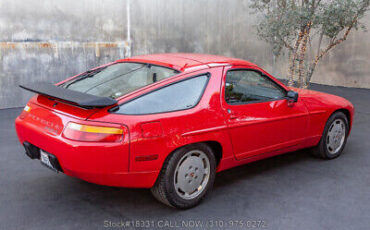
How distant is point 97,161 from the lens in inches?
121

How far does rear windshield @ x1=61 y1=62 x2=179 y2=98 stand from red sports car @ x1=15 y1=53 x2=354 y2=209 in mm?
12

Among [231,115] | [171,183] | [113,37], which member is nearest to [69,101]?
[171,183]

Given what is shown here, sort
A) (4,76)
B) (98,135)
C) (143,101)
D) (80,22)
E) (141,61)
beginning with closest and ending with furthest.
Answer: (98,135), (143,101), (141,61), (4,76), (80,22)

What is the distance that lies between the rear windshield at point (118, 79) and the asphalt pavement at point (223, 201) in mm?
1073

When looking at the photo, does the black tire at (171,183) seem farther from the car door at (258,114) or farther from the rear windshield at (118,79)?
the rear windshield at (118,79)

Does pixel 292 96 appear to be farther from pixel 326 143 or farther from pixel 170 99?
pixel 170 99

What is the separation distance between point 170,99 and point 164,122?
0.27 metres

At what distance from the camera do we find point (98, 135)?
3064 mm

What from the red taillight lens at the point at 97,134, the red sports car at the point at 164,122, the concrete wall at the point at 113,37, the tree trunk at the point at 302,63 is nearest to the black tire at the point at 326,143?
the red sports car at the point at 164,122

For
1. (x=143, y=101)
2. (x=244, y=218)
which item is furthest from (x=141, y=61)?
(x=244, y=218)

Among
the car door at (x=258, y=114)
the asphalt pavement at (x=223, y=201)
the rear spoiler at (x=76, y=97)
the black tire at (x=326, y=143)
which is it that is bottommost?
the asphalt pavement at (x=223, y=201)

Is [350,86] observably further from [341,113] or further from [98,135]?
[98,135]

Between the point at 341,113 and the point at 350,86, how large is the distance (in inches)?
286

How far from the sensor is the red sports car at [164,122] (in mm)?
3107
